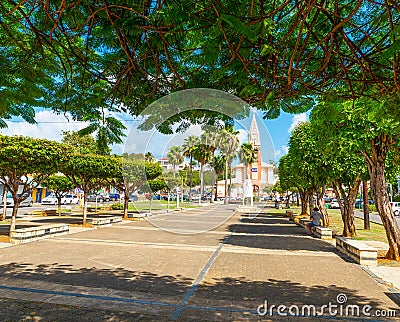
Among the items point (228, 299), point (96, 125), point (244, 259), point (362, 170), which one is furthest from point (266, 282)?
point (362, 170)

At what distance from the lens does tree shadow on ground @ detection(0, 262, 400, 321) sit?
5.67 metres

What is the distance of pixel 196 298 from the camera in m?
6.16

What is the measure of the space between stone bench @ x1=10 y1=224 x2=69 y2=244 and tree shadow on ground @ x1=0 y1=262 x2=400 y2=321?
14.2 feet

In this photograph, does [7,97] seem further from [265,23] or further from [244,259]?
[244,259]

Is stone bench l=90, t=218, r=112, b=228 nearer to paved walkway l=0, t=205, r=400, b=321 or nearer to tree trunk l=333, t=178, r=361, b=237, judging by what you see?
paved walkway l=0, t=205, r=400, b=321

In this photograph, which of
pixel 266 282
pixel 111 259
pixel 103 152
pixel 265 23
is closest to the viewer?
pixel 265 23

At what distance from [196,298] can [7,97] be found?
4465 mm

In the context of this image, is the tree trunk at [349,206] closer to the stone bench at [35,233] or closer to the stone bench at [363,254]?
the stone bench at [363,254]

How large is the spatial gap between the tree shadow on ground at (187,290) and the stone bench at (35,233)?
4337 millimetres

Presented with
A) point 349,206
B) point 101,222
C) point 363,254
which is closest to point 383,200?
point 363,254

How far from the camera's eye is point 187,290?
668 cm

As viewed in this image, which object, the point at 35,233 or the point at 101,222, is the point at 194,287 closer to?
the point at 35,233

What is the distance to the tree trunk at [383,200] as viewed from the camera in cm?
1002

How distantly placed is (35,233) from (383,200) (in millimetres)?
12261
